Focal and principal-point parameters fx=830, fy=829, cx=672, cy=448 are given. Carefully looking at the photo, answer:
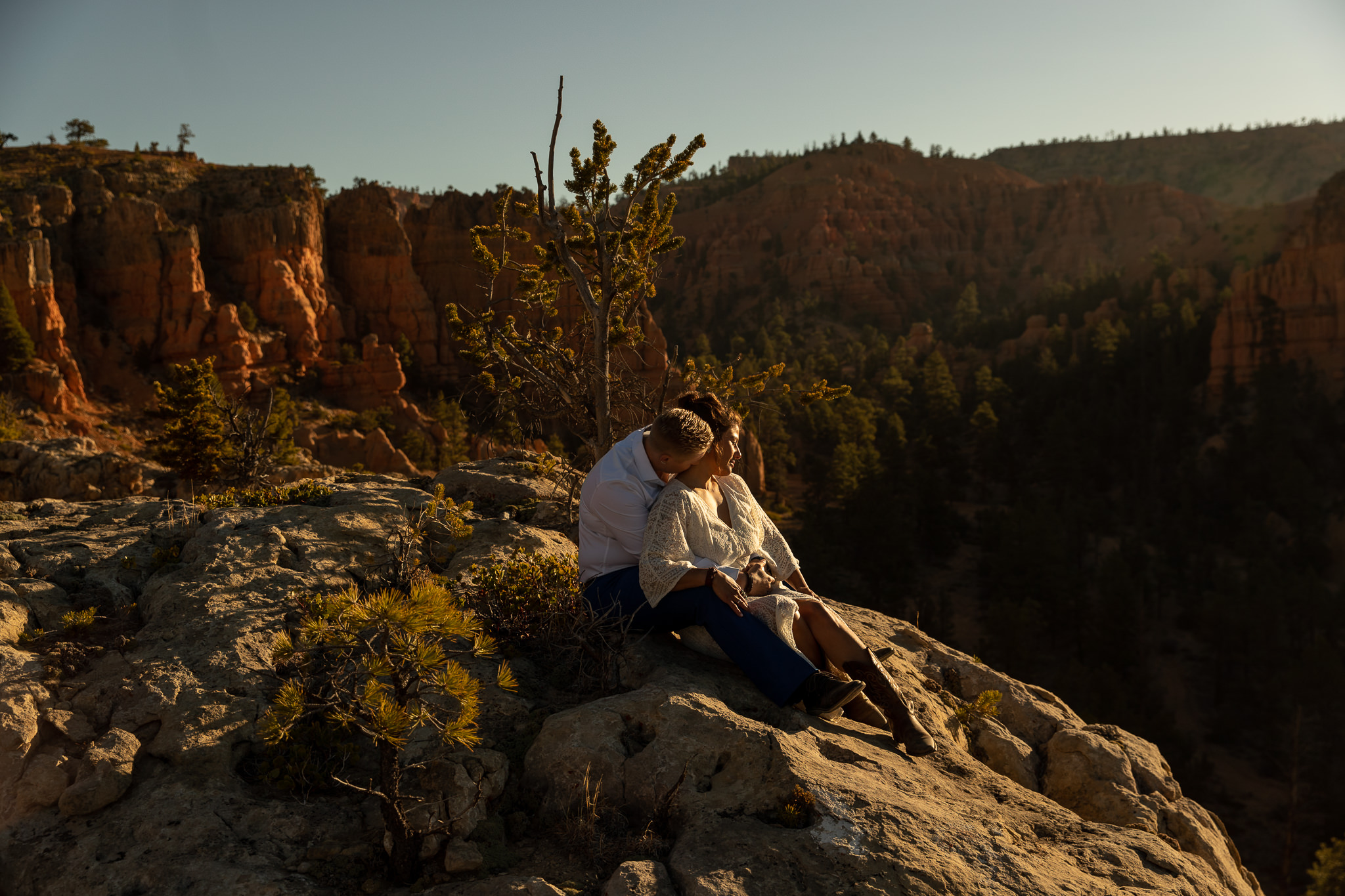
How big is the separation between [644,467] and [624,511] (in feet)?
0.83

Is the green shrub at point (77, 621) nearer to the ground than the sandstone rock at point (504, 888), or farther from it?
farther from it

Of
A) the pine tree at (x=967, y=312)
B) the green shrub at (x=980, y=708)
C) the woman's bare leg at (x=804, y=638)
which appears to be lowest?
the green shrub at (x=980, y=708)


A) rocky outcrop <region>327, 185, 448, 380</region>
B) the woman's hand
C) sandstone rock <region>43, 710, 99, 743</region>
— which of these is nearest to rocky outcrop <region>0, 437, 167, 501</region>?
sandstone rock <region>43, 710, 99, 743</region>

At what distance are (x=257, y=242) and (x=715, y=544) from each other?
3752cm

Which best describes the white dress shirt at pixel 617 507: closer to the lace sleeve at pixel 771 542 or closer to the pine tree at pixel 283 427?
the lace sleeve at pixel 771 542

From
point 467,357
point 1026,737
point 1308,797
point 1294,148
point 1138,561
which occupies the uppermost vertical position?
point 1294,148

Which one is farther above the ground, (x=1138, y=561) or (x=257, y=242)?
(x=257, y=242)

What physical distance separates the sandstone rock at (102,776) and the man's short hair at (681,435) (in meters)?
2.58

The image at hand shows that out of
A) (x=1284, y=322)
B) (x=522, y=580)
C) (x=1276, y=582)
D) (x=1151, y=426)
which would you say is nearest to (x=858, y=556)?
(x=1276, y=582)

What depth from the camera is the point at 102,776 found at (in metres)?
3.25

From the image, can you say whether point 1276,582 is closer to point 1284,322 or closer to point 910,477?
point 910,477

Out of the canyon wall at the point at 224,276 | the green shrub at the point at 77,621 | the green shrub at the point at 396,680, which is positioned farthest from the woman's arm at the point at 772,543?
the canyon wall at the point at 224,276

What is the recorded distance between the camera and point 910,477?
3728 cm

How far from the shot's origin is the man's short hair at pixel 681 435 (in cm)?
397
